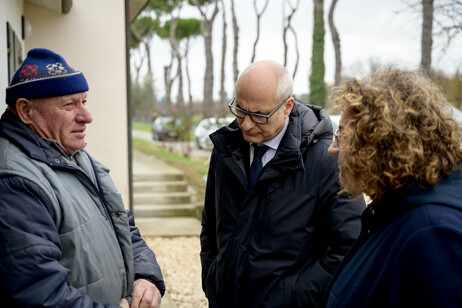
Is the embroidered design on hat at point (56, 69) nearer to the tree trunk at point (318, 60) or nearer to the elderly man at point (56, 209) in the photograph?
the elderly man at point (56, 209)

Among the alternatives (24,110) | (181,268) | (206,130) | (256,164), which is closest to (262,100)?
(256,164)

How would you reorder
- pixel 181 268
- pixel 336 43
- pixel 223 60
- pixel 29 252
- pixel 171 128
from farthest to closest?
pixel 223 60 → pixel 336 43 → pixel 171 128 → pixel 181 268 → pixel 29 252

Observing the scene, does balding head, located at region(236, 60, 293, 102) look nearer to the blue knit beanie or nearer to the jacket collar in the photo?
the blue knit beanie

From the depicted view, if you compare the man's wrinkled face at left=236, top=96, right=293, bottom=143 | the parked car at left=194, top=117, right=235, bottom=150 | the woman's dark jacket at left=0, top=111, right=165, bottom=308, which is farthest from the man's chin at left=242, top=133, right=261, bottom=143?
the parked car at left=194, top=117, right=235, bottom=150

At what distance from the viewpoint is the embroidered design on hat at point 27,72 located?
5.86ft

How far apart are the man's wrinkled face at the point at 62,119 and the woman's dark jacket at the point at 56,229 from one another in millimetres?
53

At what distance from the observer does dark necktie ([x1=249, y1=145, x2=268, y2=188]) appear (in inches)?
90.3

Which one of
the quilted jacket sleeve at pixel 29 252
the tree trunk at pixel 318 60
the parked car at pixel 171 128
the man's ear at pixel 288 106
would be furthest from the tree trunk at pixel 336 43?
the quilted jacket sleeve at pixel 29 252

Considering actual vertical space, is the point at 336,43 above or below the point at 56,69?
above

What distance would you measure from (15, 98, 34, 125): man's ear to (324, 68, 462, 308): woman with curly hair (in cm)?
110

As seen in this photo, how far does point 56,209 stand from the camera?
5.44ft

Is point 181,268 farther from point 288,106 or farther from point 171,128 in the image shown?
point 171,128

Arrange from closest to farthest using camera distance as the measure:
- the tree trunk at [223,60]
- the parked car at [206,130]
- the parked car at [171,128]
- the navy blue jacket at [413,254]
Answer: the navy blue jacket at [413,254] → the parked car at [206,130] → the parked car at [171,128] → the tree trunk at [223,60]

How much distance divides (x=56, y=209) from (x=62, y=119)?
37cm
